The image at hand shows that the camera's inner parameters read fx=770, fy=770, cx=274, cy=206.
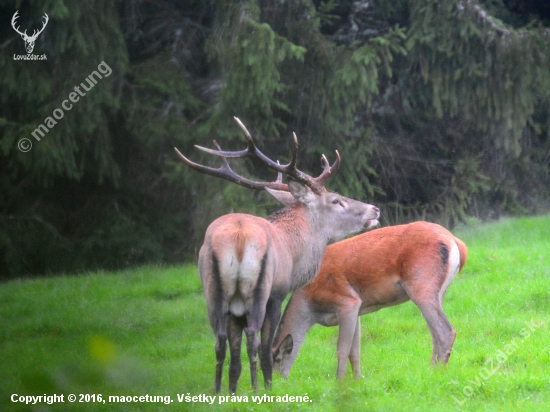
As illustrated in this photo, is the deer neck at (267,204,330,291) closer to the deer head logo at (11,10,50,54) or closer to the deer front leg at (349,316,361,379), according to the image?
the deer front leg at (349,316,361,379)

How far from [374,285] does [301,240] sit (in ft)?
2.70

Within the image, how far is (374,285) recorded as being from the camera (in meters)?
7.01

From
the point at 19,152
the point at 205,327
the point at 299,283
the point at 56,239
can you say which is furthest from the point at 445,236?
the point at 56,239

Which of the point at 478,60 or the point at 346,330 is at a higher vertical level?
the point at 478,60

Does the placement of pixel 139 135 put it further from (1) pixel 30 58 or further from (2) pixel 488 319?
(2) pixel 488 319

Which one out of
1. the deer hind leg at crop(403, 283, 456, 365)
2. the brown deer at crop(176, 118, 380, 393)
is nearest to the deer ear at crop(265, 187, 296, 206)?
the brown deer at crop(176, 118, 380, 393)

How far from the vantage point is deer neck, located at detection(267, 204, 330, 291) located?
6672 mm

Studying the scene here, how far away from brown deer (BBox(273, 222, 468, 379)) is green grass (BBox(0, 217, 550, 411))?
25 centimetres

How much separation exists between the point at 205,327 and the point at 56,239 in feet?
20.1

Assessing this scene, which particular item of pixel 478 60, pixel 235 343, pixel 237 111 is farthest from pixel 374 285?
pixel 478 60

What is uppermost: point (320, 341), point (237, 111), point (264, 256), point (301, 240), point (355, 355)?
point (237, 111)

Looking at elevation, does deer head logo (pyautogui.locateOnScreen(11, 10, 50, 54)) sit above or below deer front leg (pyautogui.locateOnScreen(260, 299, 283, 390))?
above

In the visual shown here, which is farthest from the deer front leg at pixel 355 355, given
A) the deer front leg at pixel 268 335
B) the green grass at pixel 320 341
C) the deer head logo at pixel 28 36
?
the deer head logo at pixel 28 36

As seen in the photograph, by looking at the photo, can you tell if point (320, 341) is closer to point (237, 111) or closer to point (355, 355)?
point (355, 355)
